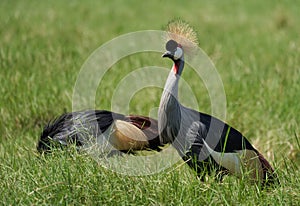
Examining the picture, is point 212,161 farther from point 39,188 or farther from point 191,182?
point 39,188

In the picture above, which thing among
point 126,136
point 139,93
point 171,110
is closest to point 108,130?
point 126,136

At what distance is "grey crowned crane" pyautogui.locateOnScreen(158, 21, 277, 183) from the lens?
3326 millimetres

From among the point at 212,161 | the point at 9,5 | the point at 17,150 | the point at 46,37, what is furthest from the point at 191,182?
Result: the point at 9,5

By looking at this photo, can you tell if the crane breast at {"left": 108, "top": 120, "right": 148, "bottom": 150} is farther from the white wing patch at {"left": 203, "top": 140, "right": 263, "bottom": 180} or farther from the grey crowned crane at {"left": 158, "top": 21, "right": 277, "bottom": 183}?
the white wing patch at {"left": 203, "top": 140, "right": 263, "bottom": 180}

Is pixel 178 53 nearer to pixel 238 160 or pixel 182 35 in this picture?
pixel 182 35

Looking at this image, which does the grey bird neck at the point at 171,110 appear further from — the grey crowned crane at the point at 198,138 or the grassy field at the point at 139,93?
the grassy field at the point at 139,93

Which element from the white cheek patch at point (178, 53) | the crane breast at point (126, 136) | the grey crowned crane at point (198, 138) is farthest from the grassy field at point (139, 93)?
the white cheek patch at point (178, 53)

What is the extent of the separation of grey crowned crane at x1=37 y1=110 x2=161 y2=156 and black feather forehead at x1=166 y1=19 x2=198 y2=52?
0.54 m

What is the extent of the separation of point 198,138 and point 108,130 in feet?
1.93

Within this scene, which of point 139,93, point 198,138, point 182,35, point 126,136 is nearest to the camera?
point 198,138

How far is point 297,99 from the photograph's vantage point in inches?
177

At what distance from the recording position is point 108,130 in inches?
144

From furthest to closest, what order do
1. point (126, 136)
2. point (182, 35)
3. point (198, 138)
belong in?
point (126, 136) < point (182, 35) < point (198, 138)

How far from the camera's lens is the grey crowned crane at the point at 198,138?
333 centimetres
